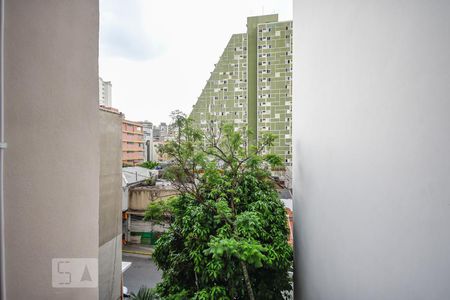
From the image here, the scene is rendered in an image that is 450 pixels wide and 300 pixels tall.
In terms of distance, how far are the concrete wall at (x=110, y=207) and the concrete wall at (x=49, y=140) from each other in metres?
3.39

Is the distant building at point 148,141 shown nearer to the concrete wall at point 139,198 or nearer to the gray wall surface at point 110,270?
the concrete wall at point 139,198

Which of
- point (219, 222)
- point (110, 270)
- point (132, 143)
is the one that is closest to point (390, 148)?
point (219, 222)

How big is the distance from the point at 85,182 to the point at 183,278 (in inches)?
114

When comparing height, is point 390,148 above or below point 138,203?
above

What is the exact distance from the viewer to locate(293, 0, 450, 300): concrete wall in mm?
559

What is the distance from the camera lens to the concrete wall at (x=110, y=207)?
4496 millimetres

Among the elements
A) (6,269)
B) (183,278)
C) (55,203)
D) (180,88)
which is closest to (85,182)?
(55,203)

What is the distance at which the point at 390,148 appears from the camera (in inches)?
31.7

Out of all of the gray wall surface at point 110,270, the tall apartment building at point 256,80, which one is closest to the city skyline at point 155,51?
the gray wall surface at point 110,270

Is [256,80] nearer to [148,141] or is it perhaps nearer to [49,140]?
[49,140]

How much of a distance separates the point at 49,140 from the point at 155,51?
5729 millimetres

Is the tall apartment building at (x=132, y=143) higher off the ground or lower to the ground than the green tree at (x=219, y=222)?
higher

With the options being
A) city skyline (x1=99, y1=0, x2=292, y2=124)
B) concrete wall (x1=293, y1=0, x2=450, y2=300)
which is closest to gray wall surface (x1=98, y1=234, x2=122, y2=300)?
city skyline (x1=99, y1=0, x2=292, y2=124)

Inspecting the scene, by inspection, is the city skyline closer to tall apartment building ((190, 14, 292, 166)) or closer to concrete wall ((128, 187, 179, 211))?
concrete wall ((128, 187, 179, 211))
